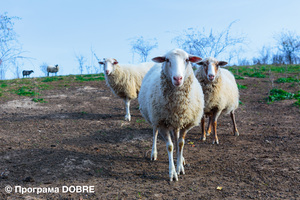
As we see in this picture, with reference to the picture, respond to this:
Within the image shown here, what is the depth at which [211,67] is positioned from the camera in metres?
5.45

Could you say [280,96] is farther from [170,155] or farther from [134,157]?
[170,155]

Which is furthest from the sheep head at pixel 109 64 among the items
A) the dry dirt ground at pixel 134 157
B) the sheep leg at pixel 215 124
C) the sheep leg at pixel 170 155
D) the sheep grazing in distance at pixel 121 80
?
the sheep leg at pixel 170 155

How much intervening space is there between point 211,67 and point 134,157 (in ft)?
8.85

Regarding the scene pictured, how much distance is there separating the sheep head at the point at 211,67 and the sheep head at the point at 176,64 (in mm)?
1653

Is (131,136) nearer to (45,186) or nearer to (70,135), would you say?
(70,135)

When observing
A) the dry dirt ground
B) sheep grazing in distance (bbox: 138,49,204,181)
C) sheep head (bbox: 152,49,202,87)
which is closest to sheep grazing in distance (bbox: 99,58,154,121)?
the dry dirt ground

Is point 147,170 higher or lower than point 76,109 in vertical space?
lower

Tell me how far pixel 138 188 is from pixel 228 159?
2095 millimetres

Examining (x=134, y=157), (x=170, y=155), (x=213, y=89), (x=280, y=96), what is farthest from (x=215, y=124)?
(x=280, y=96)

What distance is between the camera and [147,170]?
4164 mm

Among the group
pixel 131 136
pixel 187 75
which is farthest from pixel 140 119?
pixel 187 75

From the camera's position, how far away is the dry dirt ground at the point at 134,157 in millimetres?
3357

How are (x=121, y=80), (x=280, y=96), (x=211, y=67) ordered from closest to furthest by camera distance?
(x=211, y=67) → (x=121, y=80) → (x=280, y=96)

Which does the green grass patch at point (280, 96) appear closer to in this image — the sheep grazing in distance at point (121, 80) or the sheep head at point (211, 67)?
the sheep head at point (211, 67)
